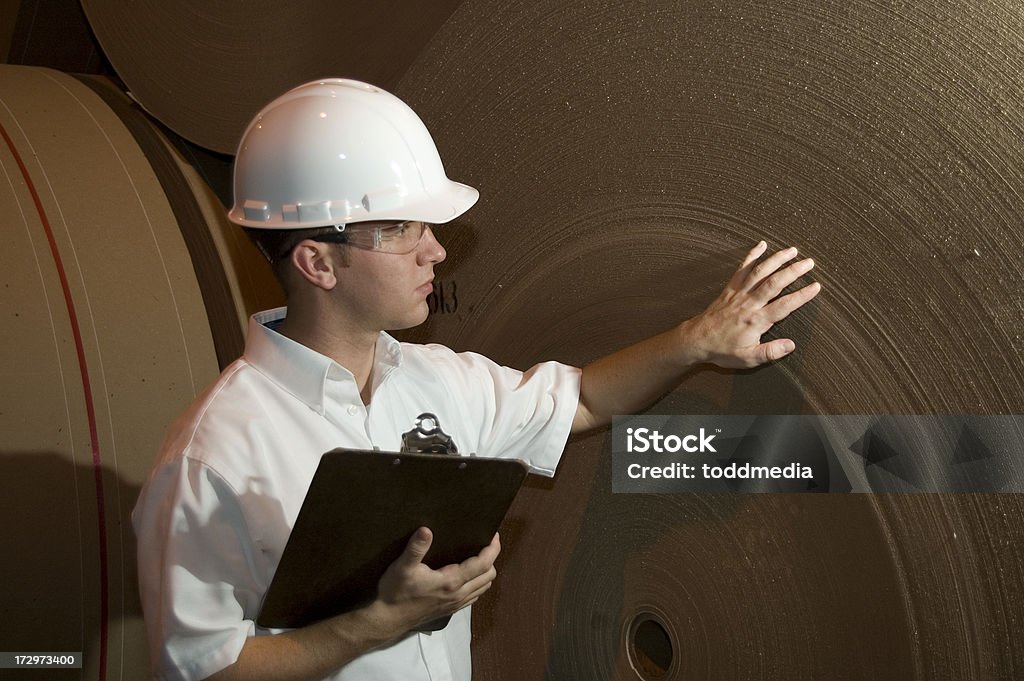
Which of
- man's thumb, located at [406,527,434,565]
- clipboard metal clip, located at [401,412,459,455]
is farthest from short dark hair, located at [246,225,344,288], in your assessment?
man's thumb, located at [406,527,434,565]

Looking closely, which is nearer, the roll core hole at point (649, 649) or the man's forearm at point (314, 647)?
the man's forearm at point (314, 647)

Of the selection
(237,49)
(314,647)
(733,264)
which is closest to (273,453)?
(314,647)

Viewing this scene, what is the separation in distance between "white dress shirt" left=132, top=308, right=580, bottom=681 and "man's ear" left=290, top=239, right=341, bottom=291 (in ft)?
0.26

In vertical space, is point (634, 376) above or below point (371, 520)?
above

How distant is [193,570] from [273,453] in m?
0.16

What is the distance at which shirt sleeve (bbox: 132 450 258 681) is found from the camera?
1222 millimetres

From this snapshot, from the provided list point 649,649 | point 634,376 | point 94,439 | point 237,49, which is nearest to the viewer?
point 634,376

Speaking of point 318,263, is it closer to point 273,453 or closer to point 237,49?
point 273,453

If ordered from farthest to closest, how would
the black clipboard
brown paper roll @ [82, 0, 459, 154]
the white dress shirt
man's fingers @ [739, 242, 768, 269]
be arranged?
1. brown paper roll @ [82, 0, 459, 154]
2. man's fingers @ [739, 242, 768, 269]
3. the white dress shirt
4. the black clipboard

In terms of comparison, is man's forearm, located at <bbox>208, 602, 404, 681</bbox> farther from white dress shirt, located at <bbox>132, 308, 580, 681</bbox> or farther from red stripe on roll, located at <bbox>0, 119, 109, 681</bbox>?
red stripe on roll, located at <bbox>0, 119, 109, 681</bbox>

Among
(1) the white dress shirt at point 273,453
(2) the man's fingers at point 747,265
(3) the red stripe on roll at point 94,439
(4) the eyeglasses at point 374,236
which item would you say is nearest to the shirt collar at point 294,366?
(1) the white dress shirt at point 273,453

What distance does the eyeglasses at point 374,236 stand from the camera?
4.47 ft

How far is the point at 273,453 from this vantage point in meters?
1.33

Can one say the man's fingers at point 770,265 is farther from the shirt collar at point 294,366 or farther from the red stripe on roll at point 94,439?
the red stripe on roll at point 94,439
